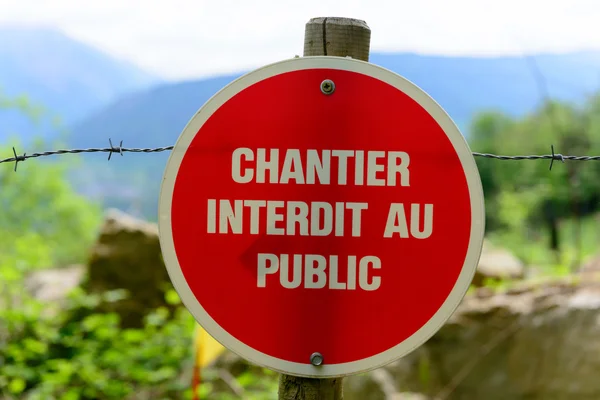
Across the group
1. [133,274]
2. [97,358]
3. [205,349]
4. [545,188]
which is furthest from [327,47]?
[545,188]

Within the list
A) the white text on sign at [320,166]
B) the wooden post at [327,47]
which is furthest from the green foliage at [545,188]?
the white text on sign at [320,166]

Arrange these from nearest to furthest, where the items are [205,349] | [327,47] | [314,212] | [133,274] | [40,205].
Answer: [314,212] < [327,47] < [205,349] < [133,274] < [40,205]

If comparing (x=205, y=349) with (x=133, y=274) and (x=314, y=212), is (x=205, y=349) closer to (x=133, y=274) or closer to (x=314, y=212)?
(x=314, y=212)

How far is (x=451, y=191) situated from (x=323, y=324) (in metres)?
0.32

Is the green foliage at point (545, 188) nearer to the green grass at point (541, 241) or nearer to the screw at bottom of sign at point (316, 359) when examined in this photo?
the green grass at point (541, 241)

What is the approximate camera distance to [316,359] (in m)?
1.18

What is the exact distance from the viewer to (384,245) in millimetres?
1169

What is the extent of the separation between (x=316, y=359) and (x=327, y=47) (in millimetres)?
576

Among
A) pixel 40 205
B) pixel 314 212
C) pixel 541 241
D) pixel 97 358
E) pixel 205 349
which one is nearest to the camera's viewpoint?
pixel 314 212

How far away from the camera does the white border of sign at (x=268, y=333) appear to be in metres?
1.17

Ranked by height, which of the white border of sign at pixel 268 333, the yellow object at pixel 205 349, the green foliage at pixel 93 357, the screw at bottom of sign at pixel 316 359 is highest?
the white border of sign at pixel 268 333

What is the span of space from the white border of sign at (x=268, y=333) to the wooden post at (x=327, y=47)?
80 millimetres

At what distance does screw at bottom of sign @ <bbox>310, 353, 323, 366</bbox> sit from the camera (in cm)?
117

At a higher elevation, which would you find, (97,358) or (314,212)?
(314,212)
